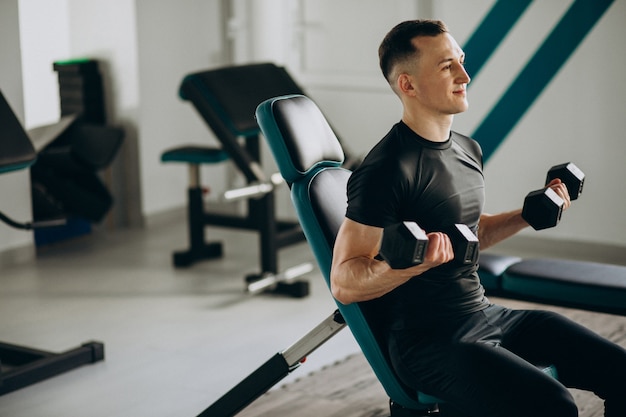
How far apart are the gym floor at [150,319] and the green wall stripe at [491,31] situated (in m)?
0.93

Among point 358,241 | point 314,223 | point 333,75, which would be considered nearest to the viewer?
point 358,241

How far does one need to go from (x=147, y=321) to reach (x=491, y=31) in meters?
2.22

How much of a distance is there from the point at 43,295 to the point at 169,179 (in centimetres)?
153

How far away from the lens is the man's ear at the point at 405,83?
2.00m

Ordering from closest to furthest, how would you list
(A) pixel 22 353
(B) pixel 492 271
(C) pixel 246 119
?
(B) pixel 492 271 → (A) pixel 22 353 → (C) pixel 246 119

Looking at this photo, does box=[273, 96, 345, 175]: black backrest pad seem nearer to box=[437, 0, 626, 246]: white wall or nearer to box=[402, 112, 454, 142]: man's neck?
box=[402, 112, 454, 142]: man's neck

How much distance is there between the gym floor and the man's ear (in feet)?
4.44

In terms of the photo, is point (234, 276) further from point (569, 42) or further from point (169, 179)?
point (569, 42)

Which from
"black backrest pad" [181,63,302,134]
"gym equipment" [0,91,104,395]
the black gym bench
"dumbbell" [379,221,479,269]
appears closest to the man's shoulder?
the black gym bench

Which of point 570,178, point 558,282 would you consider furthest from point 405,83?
point 558,282

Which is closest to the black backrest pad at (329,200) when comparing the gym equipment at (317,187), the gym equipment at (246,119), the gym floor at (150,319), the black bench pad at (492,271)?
the gym equipment at (317,187)

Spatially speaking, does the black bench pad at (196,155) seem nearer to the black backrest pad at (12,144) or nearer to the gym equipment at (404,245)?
the black backrest pad at (12,144)

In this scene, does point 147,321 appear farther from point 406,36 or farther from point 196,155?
point 406,36

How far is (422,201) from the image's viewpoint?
196 centimetres
